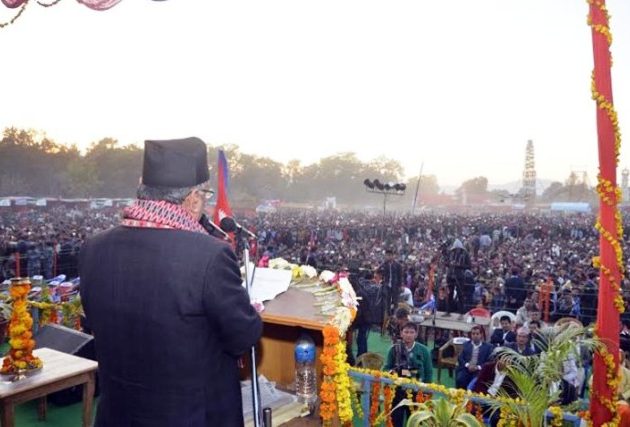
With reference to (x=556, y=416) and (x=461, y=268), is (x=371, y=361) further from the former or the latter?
(x=461, y=268)

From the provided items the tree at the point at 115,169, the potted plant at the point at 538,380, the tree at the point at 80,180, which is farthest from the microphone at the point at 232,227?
the tree at the point at 115,169

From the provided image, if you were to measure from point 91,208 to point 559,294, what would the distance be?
50.3 metres

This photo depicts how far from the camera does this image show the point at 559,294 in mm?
11438

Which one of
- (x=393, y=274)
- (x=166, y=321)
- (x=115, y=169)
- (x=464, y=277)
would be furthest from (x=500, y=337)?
(x=115, y=169)

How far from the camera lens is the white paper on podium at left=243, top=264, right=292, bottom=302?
335 centimetres

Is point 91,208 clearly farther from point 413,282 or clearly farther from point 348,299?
point 348,299

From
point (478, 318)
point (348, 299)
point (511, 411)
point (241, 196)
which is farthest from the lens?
point (241, 196)

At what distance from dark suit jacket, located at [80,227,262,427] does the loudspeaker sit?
4670 mm

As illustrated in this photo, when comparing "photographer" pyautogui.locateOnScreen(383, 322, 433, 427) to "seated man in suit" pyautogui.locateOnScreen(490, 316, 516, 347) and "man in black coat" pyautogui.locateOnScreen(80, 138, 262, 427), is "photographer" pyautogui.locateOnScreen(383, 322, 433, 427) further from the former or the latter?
"man in black coat" pyautogui.locateOnScreen(80, 138, 262, 427)

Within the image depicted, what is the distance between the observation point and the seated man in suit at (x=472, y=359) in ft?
21.8

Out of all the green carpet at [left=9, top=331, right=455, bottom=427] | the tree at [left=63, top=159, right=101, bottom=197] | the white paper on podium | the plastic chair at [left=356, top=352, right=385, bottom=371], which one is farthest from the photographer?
the tree at [left=63, top=159, right=101, bottom=197]

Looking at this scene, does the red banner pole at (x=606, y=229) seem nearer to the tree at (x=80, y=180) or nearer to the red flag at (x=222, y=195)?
the red flag at (x=222, y=195)

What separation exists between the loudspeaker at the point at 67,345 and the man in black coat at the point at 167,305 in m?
4.65

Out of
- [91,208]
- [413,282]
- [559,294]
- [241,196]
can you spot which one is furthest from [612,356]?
[241,196]
